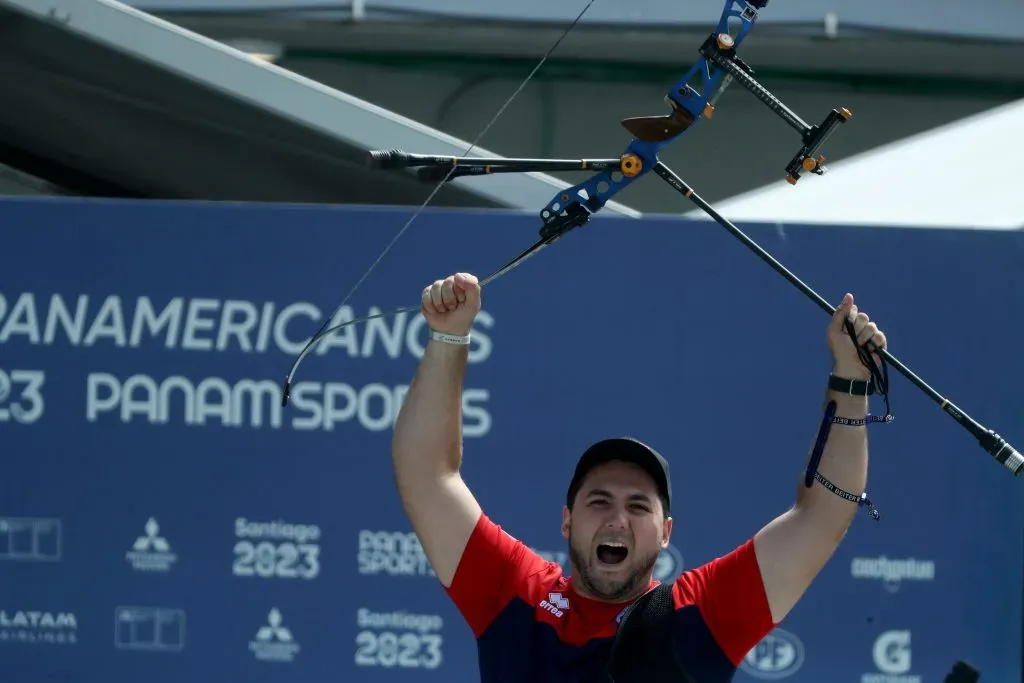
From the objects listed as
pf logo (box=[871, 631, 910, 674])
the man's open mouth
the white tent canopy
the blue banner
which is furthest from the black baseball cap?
pf logo (box=[871, 631, 910, 674])

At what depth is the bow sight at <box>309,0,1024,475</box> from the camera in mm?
2486

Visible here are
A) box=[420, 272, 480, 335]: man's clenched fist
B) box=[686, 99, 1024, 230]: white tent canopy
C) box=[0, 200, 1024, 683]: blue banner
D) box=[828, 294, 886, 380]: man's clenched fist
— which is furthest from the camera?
box=[686, 99, 1024, 230]: white tent canopy

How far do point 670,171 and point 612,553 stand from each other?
733 mm

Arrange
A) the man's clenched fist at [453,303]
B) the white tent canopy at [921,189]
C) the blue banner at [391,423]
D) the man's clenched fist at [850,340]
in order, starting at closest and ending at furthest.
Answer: the man's clenched fist at [850,340] → the man's clenched fist at [453,303] → the blue banner at [391,423] → the white tent canopy at [921,189]

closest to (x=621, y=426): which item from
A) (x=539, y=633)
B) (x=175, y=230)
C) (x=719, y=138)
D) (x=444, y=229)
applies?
(x=444, y=229)

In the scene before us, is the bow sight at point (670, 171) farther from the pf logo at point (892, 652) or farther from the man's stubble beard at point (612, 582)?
the pf logo at point (892, 652)

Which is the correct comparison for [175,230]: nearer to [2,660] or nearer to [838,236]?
[2,660]

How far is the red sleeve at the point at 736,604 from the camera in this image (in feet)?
8.07

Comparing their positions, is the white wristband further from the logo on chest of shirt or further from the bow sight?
the logo on chest of shirt

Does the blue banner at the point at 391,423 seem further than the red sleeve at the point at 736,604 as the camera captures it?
Yes

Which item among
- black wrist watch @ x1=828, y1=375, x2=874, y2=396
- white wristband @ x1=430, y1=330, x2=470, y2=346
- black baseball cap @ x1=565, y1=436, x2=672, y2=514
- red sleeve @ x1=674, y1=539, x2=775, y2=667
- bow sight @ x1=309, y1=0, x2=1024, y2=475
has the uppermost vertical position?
bow sight @ x1=309, y1=0, x2=1024, y2=475

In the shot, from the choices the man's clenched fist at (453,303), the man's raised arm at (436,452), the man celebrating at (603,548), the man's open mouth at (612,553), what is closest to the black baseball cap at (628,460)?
the man celebrating at (603,548)

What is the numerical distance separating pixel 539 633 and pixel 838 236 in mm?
2323

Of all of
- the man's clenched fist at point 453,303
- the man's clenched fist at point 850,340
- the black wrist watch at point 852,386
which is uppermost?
the man's clenched fist at point 453,303
